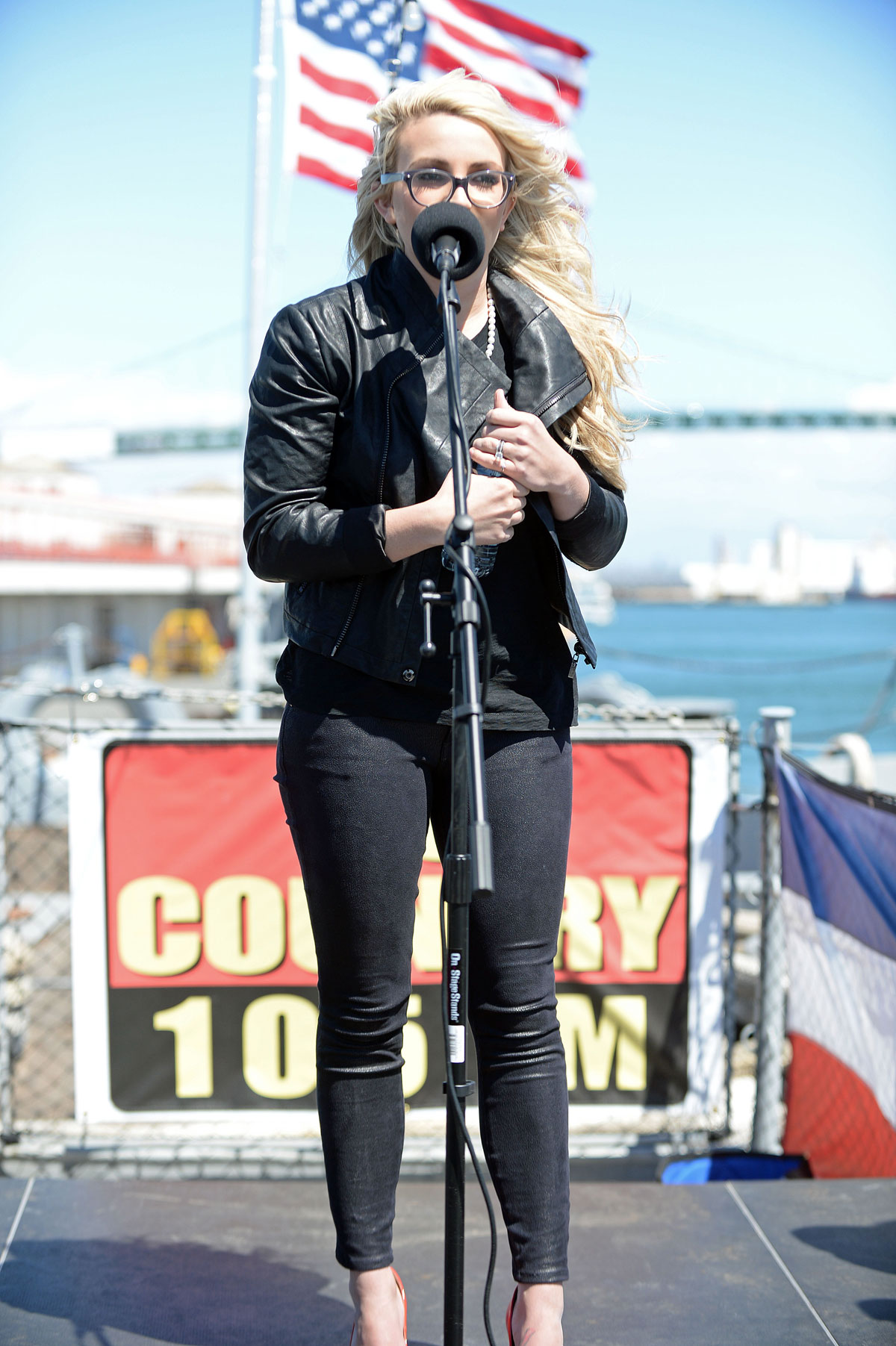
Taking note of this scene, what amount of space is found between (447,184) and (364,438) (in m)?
0.35

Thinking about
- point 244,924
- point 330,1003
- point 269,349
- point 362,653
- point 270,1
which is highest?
point 270,1

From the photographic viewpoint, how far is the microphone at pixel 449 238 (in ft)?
4.68

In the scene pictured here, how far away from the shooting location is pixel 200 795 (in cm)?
312

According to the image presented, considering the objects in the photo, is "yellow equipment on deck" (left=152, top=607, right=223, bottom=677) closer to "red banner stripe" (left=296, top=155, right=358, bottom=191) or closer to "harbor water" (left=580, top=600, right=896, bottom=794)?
"harbor water" (left=580, top=600, right=896, bottom=794)

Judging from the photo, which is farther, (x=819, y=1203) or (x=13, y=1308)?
(x=819, y=1203)

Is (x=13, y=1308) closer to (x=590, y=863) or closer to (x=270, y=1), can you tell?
(x=590, y=863)

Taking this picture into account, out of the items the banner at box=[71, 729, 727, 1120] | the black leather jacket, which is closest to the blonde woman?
the black leather jacket

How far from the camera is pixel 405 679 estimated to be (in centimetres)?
155

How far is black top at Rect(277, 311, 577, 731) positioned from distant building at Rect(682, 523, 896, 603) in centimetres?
8621

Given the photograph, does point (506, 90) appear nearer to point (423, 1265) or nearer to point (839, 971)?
point (839, 971)

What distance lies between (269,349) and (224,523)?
65226mm

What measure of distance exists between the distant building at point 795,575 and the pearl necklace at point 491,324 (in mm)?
86177

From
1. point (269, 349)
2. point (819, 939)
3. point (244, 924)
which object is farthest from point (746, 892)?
point (269, 349)

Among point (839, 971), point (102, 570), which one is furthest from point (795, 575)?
point (839, 971)
